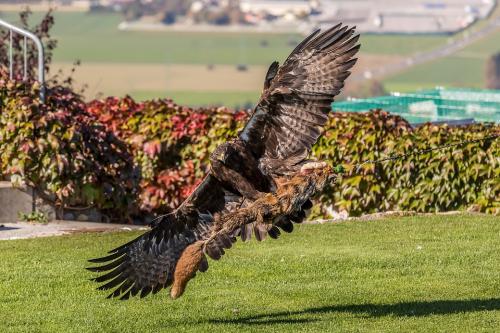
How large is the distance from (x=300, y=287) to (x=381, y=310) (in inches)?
41.5

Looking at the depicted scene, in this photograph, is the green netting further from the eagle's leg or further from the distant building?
the distant building

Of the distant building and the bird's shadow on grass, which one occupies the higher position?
the distant building

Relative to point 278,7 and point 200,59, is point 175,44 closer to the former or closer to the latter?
point 200,59

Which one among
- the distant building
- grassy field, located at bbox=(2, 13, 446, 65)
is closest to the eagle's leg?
grassy field, located at bbox=(2, 13, 446, 65)

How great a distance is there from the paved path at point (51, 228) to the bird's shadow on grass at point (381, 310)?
4506 millimetres

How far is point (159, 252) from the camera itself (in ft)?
33.3

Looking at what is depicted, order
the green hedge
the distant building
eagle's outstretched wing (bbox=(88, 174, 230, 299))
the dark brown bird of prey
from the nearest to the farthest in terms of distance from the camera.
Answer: the dark brown bird of prey, eagle's outstretched wing (bbox=(88, 174, 230, 299)), the green hedge, the distant building

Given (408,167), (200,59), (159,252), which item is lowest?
(200,59)

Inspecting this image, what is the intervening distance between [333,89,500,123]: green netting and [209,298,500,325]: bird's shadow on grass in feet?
32.7

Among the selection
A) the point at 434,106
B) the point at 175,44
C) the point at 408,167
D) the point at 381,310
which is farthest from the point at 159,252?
the point at 175,44

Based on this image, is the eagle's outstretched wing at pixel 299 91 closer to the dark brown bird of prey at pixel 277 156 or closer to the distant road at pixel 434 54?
the dark brown bird of prey at pixel 277 156

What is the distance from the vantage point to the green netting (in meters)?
20.9

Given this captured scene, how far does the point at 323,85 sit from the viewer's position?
9.84 metres

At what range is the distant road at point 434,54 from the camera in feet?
388
